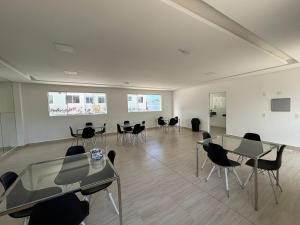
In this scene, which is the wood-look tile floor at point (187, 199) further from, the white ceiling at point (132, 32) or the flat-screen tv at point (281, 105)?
the white ceiling at point (132, 32)

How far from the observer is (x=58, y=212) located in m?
1.21

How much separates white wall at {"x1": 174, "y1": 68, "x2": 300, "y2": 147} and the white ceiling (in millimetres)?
1764

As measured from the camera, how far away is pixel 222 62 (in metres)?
3.46

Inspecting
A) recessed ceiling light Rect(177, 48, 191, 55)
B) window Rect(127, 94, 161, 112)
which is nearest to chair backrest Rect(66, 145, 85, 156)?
recessed ceiling light Rect(177, 48, 191, 55)

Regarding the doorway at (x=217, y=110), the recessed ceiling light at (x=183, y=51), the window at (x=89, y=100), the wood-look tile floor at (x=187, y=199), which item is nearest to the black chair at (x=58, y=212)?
the wood-look tile floor at (x=187, y=199)

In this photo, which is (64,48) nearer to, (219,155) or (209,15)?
(209,15)

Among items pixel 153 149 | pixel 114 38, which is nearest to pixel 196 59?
pixel 114 38

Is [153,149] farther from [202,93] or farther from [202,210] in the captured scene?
[202,93]

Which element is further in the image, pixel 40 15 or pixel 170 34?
pixel 170 34

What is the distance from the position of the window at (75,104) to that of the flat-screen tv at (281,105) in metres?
6.87

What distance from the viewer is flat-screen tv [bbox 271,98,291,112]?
429 centimetres

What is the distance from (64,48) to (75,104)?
4555mm

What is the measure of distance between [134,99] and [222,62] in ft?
17.8

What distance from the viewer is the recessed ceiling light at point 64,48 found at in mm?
2389
